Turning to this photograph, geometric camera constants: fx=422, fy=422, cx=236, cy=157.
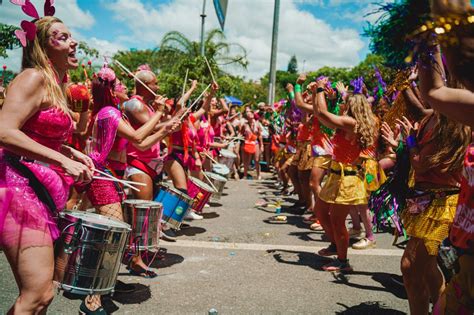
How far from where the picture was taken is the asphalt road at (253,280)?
11.7 ft

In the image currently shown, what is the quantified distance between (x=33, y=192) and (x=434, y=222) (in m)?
2.45

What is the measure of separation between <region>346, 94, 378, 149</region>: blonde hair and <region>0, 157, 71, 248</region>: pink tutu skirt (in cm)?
329

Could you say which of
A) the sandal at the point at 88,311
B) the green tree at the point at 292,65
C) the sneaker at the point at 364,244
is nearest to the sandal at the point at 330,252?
the sneaker at the point at 364,244

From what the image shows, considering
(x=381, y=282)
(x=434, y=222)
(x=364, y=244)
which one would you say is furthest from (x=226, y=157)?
(x=434, y=222)

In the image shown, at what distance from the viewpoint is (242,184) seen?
12164 mm

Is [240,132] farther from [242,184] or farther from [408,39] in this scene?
[408,39]

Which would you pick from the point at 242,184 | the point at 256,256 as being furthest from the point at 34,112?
the point at 242,184

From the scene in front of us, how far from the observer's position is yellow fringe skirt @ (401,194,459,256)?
9.07 feet

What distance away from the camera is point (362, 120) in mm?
4582

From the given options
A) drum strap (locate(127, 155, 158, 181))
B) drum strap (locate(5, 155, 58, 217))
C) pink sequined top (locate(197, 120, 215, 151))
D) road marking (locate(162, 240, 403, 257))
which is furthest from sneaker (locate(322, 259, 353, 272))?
pink sequined top (locate(197, 120, 215, 151))

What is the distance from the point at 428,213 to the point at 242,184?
937cm

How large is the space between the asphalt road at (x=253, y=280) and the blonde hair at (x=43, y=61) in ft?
6.25

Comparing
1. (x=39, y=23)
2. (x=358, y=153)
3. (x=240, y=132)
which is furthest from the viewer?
(x=240, y=132)

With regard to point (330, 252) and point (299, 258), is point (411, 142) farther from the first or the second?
point (299, 258)
